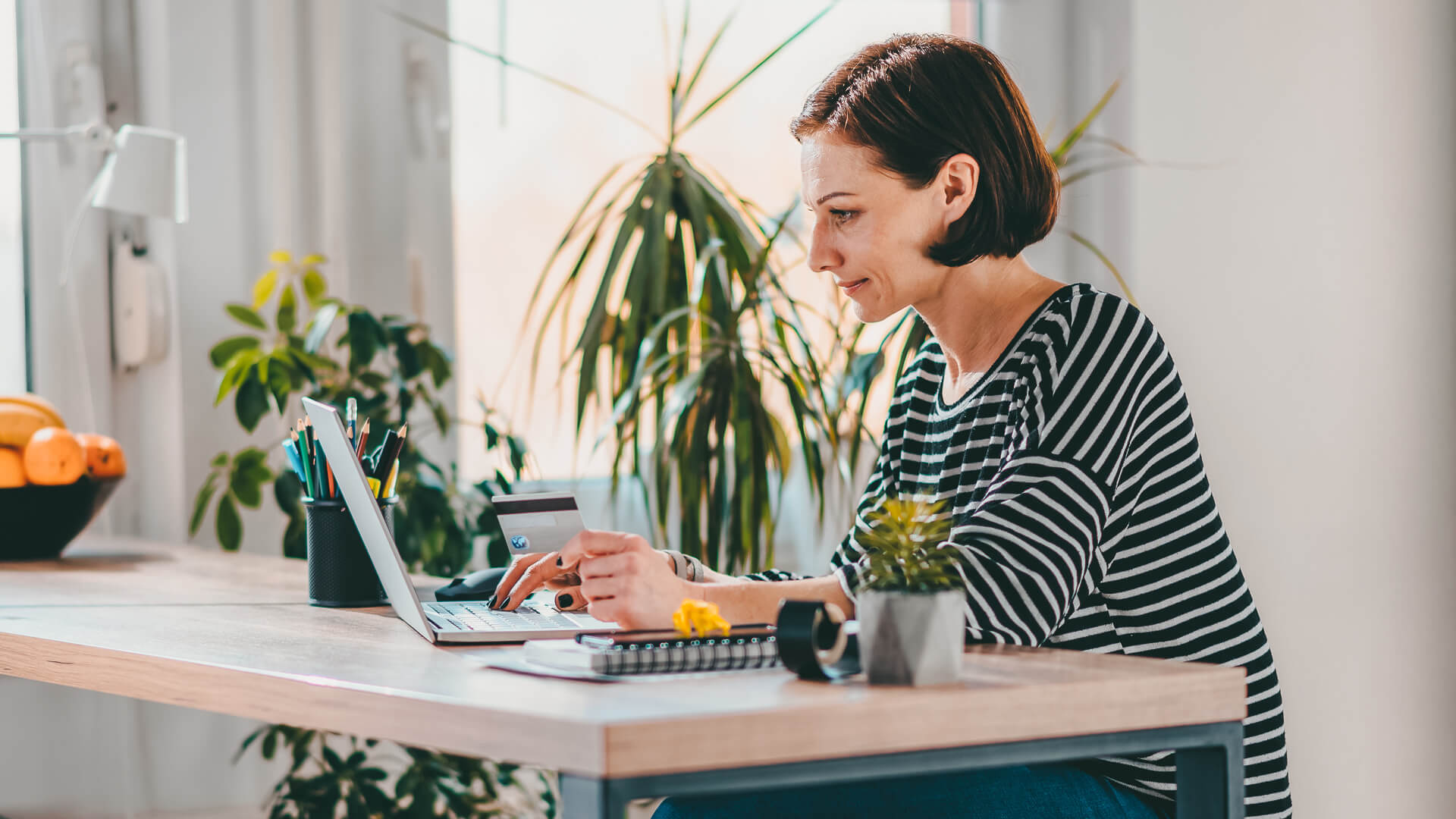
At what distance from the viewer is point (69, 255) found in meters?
1.93

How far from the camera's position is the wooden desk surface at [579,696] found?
707 mm

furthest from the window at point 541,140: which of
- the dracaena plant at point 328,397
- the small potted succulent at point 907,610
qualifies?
the small potted succulent at point 907,610

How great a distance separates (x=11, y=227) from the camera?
6.63 feet

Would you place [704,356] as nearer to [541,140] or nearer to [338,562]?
[541,140]

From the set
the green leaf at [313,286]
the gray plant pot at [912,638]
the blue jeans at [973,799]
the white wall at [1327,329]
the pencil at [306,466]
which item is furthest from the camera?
the white wall at [1327,329]

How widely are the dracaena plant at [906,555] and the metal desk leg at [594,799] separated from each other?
0.68 ft

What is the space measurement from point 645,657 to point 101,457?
1.14 metres

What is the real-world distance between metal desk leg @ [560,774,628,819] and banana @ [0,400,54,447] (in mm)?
1235

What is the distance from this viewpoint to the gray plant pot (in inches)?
31.4

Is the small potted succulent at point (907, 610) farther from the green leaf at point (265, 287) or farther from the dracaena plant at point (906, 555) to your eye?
the green leaf at point (265, 287)

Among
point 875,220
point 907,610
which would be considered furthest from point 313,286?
point 907,610

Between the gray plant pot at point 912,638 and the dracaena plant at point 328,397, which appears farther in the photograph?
the dracaena plant at point 328,397

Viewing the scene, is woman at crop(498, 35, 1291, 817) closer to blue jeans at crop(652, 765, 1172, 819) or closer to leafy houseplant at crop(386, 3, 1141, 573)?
blue jeans at crop(652, 765, 1172, 819)

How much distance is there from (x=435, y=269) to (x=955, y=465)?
49.5 inches
